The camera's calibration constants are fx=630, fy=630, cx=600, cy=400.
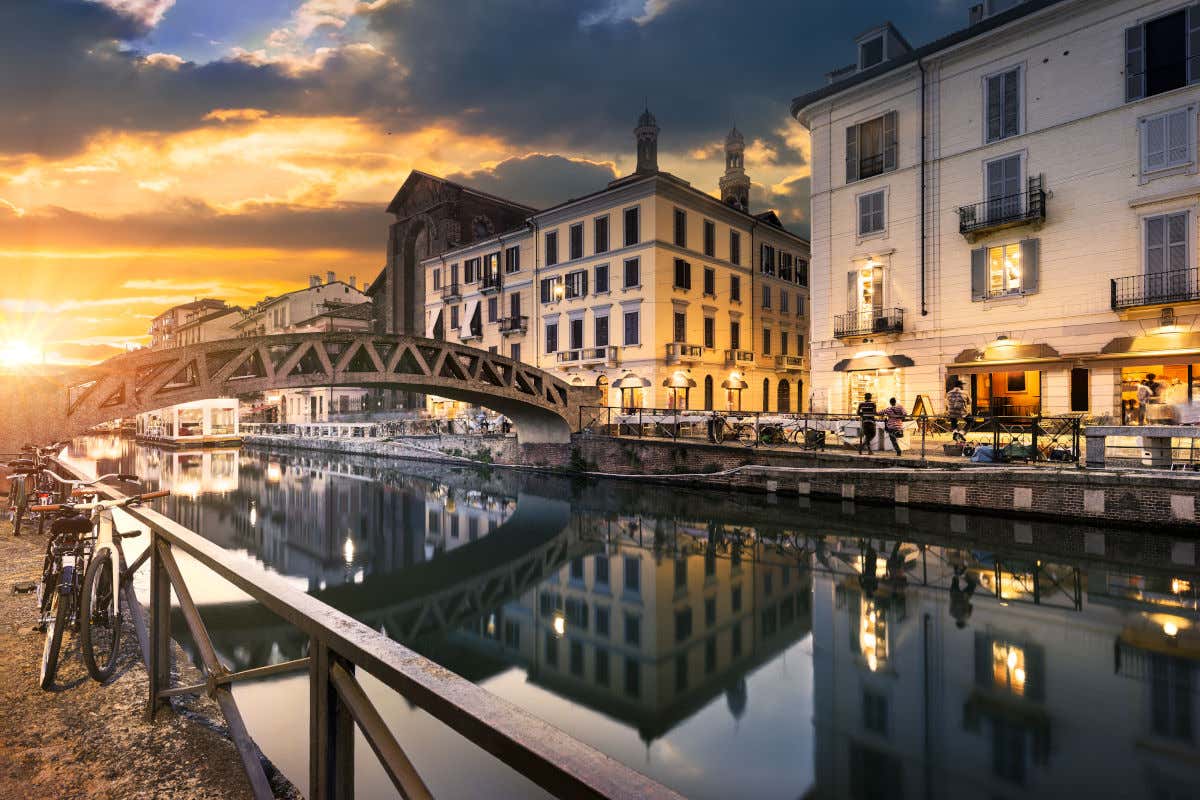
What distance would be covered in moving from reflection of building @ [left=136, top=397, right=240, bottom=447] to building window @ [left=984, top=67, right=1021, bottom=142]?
44980 mm

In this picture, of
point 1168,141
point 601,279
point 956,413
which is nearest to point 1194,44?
point 1168,141

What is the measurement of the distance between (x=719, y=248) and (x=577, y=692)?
3137 cm

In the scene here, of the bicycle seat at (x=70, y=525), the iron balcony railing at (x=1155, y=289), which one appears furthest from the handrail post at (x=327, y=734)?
the iron balcony railing at (x=1155, y=289)

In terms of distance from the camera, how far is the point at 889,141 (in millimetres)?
23281

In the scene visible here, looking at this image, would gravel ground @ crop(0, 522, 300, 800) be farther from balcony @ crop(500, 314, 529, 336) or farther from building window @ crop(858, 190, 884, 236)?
balcony @ crop(500, 314, 529, 336)

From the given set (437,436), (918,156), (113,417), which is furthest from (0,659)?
(437,436)

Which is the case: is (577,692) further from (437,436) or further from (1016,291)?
(437,436)

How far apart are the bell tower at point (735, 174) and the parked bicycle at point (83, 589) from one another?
4523cm

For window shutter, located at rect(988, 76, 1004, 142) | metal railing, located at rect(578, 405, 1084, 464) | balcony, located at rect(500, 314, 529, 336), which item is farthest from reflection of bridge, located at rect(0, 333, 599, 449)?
window shutter, located at rect(988, 76, 1004, 142)

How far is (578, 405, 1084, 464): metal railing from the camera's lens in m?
15.6

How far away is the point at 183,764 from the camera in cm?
357

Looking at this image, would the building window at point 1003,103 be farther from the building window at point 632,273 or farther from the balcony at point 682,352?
the building window at point 632,273

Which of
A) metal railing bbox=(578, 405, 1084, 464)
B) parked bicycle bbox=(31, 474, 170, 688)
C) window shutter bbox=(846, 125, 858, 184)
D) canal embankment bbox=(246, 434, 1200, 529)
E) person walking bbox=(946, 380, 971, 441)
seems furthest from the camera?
window shutter bbox=(846, 125, 858, 184)

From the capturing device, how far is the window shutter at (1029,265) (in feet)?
64.7
